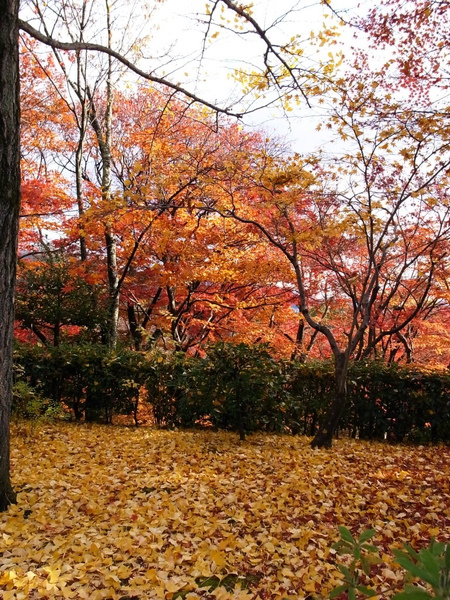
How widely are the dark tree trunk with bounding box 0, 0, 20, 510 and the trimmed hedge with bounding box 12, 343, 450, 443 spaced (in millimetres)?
2773

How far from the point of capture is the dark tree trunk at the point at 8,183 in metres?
2.86

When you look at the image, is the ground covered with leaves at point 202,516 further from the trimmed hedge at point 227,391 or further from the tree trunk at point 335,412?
the trimmed hedge at point 227,391

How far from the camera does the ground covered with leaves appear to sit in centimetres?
228

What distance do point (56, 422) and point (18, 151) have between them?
4.25 m

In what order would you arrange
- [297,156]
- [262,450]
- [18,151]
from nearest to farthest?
[18,151] → [262,450] → [297,156]

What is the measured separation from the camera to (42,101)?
10266 millimetres

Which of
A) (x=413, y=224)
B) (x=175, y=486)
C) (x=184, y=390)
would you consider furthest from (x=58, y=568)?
(x=413, y=224)

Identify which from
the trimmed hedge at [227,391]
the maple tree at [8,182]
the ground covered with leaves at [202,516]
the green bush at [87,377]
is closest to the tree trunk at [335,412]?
the ground covered with leaves at [202,516]

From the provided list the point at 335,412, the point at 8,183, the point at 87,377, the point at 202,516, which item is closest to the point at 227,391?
the point at 335,412

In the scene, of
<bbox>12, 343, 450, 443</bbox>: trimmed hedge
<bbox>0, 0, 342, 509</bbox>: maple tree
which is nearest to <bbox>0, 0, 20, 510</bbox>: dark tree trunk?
<bbox>0, 0, 342, 509</bbox>: maple tree

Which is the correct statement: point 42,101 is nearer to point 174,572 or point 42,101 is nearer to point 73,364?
point 73,364

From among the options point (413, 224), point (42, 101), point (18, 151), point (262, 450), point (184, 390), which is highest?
point (42, 101)

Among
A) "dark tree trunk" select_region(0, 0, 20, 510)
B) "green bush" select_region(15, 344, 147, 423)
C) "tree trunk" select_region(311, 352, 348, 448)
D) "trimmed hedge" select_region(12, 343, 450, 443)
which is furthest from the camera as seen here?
"green bush" select_region(15, 344, 147, 423)

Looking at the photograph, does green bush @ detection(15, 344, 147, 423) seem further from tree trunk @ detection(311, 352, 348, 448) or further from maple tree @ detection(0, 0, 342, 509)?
maple tree @ detection(0, 0, 342, 509)
